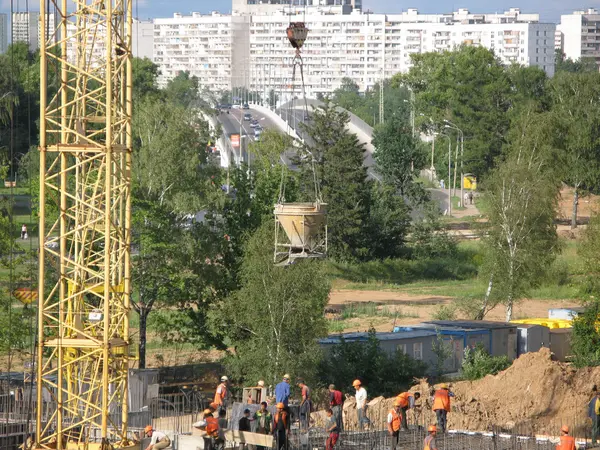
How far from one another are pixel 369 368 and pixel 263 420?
10.7 metres

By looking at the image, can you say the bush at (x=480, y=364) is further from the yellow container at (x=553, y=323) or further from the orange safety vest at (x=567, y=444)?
the orange safety vest at (x=567, y=444)

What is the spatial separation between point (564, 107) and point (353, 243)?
21872mm

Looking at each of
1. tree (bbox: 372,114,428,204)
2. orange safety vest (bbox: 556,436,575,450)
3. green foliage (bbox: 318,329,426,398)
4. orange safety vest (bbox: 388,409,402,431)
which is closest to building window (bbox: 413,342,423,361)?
green foliage (bbox: 318,329,426,398)

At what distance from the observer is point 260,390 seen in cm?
2441

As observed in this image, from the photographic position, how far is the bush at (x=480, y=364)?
113 feet

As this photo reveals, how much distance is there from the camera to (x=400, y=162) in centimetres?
7781

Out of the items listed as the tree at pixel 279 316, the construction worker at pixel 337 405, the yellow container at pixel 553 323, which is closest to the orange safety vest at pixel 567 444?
the construction worker at pixel 337 405

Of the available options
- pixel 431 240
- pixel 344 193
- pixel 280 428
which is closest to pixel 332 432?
pixel 280 428

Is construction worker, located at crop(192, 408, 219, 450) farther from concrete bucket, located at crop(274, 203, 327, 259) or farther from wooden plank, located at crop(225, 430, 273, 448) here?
concrete bucket, located at crop(274, 203, 327, 259)

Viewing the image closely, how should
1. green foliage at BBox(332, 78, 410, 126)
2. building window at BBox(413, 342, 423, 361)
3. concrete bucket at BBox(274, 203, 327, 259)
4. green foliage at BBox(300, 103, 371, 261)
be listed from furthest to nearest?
green foliage at BBox(332, 78, 410, 126) < green foliage at BBox(300, 103, 371, 261) < building window at BBox(413, 342, 423, 361) < concrete bucket at BBox(274, 203, 327, 259)

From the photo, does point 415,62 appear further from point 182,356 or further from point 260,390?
point 260,390

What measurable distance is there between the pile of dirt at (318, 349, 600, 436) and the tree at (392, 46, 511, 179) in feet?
188

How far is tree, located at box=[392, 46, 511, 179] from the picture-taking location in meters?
89.6

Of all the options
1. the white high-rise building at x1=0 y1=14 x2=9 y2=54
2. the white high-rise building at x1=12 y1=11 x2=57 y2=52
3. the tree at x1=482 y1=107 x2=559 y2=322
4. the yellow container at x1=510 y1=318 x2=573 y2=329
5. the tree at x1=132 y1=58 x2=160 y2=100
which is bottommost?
the yellow container at x1=510 y1=318 x2=573 y2=329
